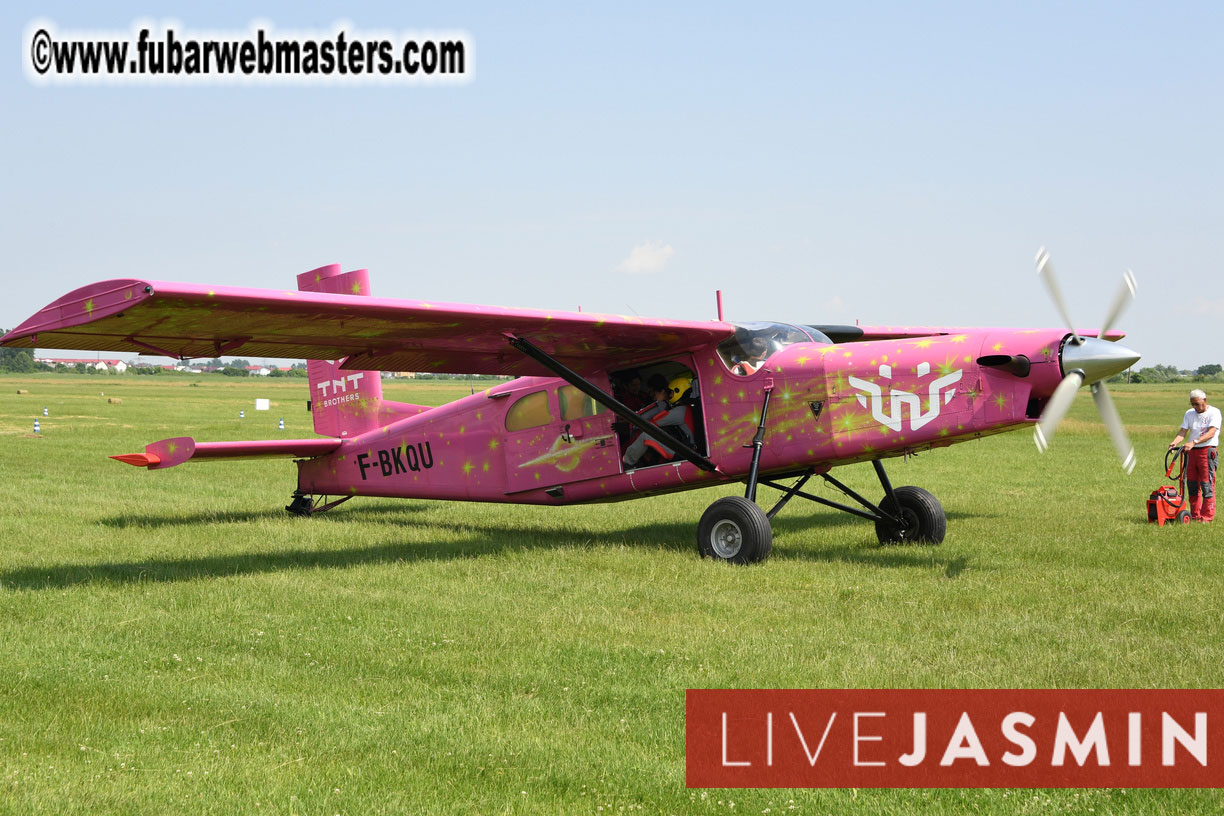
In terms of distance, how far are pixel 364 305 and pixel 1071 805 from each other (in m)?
6.96

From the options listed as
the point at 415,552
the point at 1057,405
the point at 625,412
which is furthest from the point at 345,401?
the point at 1057,405

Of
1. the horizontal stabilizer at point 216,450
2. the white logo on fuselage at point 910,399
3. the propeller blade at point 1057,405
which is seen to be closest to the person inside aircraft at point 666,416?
the white logo on fuselage at point 910,399

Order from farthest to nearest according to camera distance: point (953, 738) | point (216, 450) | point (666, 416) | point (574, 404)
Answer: point (216, 450) < point (574, 404) < point (666, 416) < point (953, 738)

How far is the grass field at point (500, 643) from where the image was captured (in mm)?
4777

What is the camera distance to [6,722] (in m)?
5.62

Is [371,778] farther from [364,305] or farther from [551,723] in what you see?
[364,305]

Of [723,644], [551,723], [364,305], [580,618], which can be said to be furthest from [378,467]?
[551,723]

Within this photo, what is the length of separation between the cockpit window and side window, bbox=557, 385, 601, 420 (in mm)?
1783

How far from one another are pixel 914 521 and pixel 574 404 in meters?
4.21

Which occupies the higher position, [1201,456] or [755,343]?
[755,343]

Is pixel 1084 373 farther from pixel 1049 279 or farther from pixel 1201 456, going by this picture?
pixel 1201 456

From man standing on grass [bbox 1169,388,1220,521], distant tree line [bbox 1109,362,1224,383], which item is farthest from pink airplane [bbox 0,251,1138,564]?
distant tree line [bbox 1109,362,1224,383]

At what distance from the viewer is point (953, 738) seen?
5.38 metres

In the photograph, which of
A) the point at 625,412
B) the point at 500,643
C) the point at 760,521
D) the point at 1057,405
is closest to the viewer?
the point at 500,643
